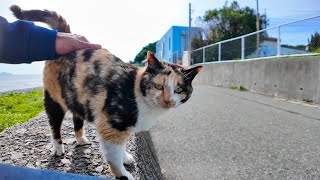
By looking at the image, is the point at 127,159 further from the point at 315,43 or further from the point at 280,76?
the point at 280,76

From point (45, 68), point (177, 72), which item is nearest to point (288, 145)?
point (177, 72)

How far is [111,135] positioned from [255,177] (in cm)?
158

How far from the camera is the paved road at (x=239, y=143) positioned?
3354 millimetres

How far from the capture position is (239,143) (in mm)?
4328

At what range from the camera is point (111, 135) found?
8.02 ft

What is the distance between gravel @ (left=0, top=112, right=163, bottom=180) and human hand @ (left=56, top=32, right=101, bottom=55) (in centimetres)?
94

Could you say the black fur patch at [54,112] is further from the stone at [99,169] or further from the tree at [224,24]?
the tree at [224,24]

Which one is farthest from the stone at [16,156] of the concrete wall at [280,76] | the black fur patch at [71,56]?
the concrete wall at [280,76]

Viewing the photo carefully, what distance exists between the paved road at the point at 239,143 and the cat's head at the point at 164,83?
35.7 inches

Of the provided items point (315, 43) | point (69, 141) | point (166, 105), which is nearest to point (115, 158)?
point (166, 105)

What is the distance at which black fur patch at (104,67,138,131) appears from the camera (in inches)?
97.3

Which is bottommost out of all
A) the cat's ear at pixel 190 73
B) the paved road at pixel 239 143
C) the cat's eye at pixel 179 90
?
the paved road at pixel 239 143

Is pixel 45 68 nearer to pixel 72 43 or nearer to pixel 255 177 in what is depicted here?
pixel 72 43

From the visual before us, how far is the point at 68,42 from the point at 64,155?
110 centimetres
